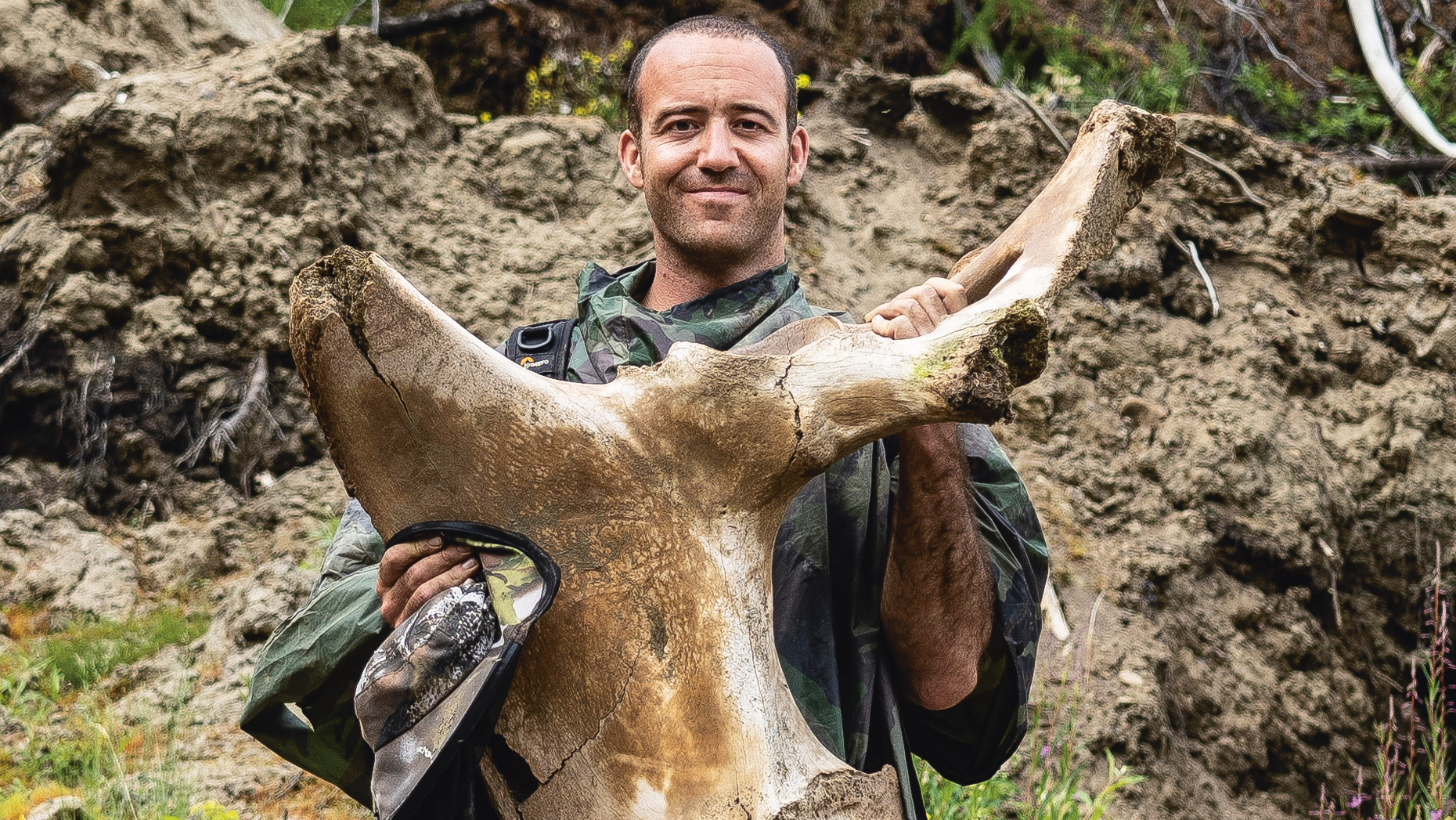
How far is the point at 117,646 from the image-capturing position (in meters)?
Answer: 3.59

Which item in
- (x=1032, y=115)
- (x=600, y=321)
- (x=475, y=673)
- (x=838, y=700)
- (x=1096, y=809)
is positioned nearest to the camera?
Result: (x=475, y=673)

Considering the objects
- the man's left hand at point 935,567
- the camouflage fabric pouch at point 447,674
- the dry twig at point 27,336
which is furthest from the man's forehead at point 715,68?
the dry twig at point 27,336

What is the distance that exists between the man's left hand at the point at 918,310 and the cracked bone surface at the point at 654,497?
0.16 ft

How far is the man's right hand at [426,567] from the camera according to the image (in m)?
1.40

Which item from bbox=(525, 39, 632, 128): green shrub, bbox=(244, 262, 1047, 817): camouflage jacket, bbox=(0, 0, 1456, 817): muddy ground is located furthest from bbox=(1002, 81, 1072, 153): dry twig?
bbox=(244, 262, 1047, 817): camouflage jacket

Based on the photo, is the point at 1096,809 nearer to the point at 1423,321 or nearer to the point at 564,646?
the point at 564,646

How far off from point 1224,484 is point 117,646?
3.84m

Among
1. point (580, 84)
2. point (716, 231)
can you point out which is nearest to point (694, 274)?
point (716, 231)

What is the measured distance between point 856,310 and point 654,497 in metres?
3.34

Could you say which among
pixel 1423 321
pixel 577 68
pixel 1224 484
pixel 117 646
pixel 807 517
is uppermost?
pixel 807 517

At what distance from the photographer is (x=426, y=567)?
1416mm

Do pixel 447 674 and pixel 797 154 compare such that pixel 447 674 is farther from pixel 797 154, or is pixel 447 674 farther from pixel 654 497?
pixel 797 154

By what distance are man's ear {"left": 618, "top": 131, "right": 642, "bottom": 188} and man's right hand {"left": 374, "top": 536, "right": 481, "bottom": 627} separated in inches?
39.1

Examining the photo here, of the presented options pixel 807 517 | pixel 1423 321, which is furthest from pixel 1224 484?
pixel 807 517
